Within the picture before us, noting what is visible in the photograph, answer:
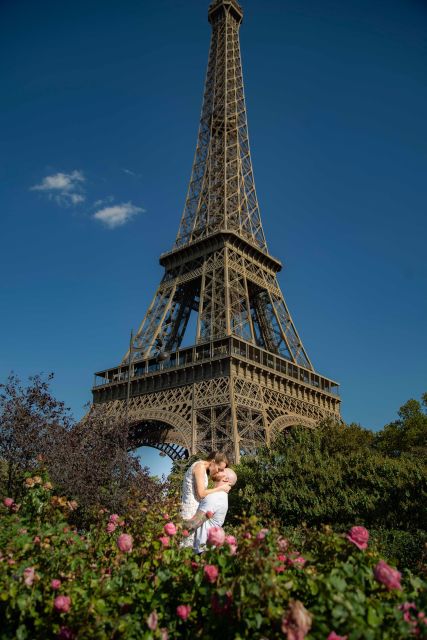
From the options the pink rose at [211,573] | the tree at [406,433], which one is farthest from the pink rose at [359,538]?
the tree at [406,433]

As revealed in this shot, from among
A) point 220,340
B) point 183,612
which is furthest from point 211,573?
point 220,340

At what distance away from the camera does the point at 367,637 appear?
9.76 feet

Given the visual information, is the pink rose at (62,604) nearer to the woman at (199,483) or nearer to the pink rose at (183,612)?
the pink rose at (183,612)

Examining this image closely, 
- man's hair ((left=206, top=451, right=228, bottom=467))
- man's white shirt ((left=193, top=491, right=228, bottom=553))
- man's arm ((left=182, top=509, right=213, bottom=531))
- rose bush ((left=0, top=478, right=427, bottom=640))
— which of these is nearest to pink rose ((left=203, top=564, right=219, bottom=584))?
rose bush ((left=0, top=478, right=427, bottom=640))

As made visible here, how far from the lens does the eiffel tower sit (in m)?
28.6

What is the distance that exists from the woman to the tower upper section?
103 ft

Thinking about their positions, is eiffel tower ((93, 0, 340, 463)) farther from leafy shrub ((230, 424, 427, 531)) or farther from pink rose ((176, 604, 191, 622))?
pink rose ((176, 604, 191, 622))

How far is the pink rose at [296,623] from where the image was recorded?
302 cm

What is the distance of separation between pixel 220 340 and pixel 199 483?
23643 mm

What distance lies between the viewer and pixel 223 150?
4438 centimetres

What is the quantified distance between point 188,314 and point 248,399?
1334 centimetres

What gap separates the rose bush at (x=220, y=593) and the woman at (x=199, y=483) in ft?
4.82

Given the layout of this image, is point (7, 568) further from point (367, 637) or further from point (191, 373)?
point (191, 373)

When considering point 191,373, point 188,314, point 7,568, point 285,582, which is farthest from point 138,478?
point 188,314
